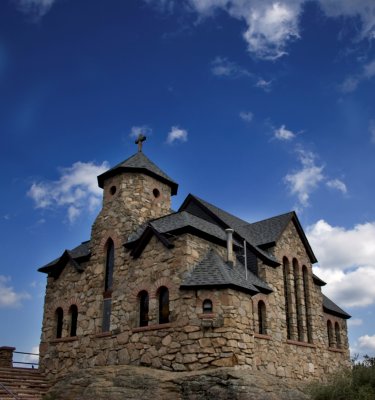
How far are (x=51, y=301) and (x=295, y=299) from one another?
485 inches

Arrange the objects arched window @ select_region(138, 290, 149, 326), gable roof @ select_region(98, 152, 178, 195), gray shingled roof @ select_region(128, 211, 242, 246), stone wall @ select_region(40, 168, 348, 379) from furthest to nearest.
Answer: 1. gable roof @ select_region(98, 152, 178, 195)
2. gray shingled roof @ select_region(128, 211, 242, 246)
3. arched window @ select_region(138, 290, 149, 326)
4. stone wall @ select_region(40, 168, 348, 379)

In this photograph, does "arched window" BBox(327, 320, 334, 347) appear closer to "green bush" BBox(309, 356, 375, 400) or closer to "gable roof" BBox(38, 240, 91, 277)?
"green bush" BBox(309, 356, 375, 400)

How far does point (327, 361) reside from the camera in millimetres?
26469

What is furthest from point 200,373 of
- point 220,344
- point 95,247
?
point 95,247

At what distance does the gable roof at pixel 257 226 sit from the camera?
84.1 feet

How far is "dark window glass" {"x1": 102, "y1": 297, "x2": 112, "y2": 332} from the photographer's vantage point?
21.8 meters

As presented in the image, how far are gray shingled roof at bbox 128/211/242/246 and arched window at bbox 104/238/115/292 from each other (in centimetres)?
133

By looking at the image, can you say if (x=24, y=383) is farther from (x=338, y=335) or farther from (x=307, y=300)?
(x=338, y=335)

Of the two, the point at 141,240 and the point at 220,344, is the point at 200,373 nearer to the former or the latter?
the point at 220,344

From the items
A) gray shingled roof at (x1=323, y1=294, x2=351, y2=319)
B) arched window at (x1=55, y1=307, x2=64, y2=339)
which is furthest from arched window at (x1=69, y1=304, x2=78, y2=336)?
gray shingled roof at (x1=323, y1=294, x2=351, y2=319)

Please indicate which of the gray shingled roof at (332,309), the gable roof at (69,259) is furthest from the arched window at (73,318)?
the gray shingled roof at (332,309)

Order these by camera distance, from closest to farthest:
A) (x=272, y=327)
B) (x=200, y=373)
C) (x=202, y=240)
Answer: (x=200, y=373), (x=202, y=240), (x=272, y=327)

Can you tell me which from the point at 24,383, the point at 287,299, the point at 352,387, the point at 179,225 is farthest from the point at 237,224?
the point at 24,383

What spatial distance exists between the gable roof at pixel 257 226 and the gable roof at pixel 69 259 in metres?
6.42
